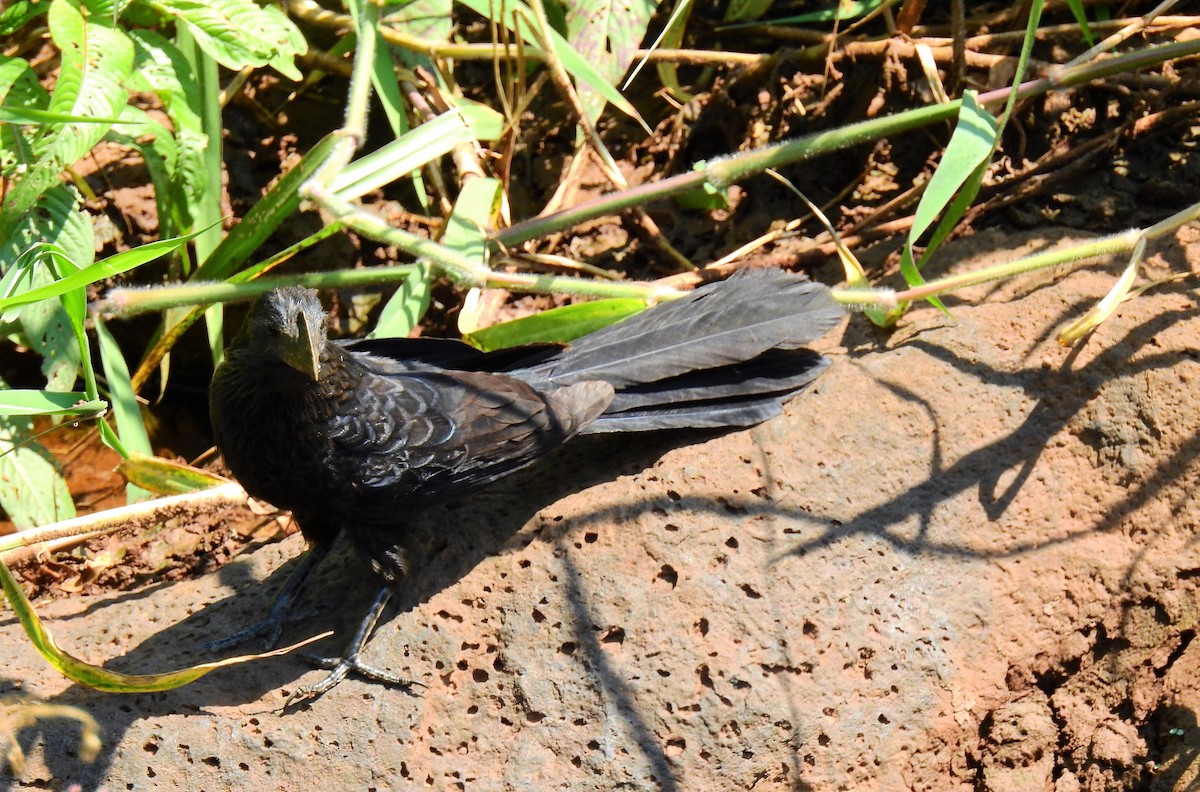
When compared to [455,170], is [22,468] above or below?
below

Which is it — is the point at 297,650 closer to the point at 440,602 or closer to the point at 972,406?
the point at 440,602

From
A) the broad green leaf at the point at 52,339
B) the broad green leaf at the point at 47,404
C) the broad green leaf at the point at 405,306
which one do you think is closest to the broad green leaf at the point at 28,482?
the broad green leaf at the point at 52,339

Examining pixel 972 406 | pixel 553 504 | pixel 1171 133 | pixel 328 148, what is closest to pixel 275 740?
pixel 553 504

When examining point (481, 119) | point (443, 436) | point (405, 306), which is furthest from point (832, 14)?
point (443, 436)

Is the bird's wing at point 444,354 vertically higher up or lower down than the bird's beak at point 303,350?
lower down

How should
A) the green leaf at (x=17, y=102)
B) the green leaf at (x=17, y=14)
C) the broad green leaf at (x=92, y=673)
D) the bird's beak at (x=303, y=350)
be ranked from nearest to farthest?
the broad green leaf at (x=92, y=673) → the bird's beak at (x=303, y=350) → the green leaf at (x=17, y=102) → the green leaf at (x=17, y=14)

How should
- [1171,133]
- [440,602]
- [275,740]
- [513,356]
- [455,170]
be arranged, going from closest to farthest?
1. [275,740]
2. [440,602]
3. [513,356]
4. [1171,133]
5. [455,170]

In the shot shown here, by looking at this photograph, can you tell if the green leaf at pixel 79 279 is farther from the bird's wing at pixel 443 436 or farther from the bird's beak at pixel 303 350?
the bird's wing at pixel 443 436

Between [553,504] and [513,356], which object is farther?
[513,356]
